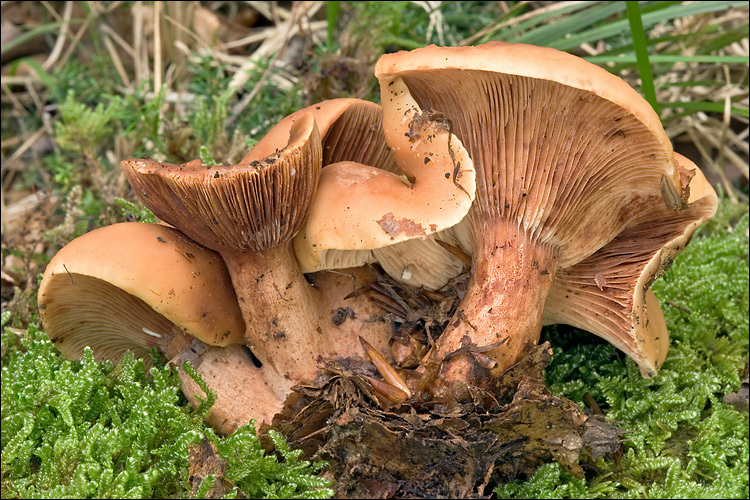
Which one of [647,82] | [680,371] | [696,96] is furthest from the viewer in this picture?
[696,96]

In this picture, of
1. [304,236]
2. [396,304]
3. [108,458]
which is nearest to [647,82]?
[396,304]

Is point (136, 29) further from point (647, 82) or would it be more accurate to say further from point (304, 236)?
point (647, 82)

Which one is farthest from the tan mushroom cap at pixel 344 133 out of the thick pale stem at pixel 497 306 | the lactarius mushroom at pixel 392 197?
the thick pale stem at pixel 497 306

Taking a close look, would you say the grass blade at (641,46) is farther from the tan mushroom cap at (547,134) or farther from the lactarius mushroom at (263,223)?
the lactarius mushroom at (263,223)

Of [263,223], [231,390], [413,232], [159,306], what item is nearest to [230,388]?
[231,390]

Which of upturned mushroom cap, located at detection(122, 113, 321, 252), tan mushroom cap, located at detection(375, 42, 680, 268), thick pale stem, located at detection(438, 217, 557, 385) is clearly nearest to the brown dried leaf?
upturned mushroom cap, located at detection(122, 113, 321, 252)

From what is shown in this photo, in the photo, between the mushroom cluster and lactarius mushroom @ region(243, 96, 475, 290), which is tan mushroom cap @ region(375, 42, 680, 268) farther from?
lactarius mushroom @ region(243, 96, 475, 290)
